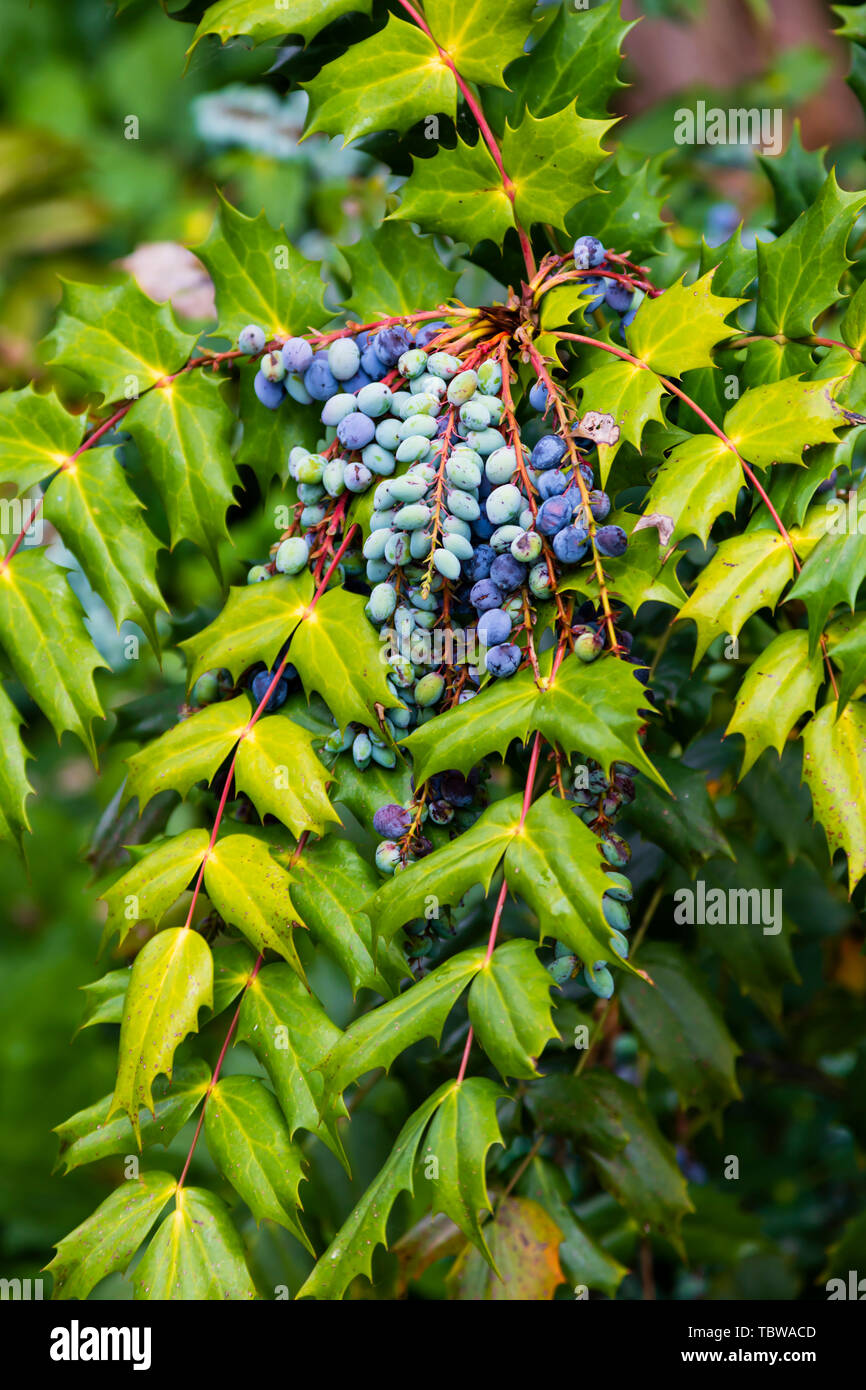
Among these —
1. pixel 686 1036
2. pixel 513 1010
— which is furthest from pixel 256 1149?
pixel 686 1036

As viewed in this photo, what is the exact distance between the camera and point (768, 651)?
1.89 ft

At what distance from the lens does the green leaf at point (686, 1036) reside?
2.70 ft

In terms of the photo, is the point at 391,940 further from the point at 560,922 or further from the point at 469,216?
the point at 469,216

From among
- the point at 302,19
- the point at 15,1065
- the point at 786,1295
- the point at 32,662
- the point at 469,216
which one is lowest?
the point at 15,1065

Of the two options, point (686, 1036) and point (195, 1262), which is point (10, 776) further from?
point (686, 1036)

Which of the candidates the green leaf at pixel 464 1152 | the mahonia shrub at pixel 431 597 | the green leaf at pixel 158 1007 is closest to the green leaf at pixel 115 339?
the mahonia shrub at pixel 431 597

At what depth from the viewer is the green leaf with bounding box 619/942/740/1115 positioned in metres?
0.82

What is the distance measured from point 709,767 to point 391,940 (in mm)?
412

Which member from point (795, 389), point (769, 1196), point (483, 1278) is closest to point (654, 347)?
point (795, 389)

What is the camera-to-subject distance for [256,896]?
59 cm

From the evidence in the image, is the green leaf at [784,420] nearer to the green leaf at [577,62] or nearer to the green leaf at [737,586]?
the green leaf at [737,586]

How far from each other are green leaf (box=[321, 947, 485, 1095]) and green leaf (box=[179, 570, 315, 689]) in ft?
0.61

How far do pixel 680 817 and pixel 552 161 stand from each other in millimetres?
385

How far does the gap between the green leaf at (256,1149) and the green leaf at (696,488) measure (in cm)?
35
